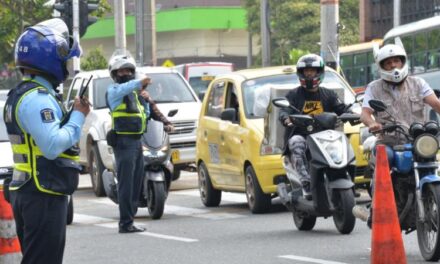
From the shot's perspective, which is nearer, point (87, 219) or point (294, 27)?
point (87, 219)

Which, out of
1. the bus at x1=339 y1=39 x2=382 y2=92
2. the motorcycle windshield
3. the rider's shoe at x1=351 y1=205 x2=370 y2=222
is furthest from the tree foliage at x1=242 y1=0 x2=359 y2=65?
the rider's shoe at x1=351 y1=205 x2=370 y2=222

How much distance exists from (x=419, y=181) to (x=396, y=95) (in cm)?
93

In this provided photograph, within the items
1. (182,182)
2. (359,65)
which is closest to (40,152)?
(182,182)

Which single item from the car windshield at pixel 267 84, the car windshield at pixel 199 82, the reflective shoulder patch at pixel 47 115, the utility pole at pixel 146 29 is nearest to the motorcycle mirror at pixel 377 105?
the reflective shoulder patch at pixel 47 115

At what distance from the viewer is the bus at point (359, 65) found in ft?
135

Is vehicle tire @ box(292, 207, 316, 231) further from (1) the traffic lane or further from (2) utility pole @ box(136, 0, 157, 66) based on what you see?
(2) utility pole @ box(136, 0, 157, 66)

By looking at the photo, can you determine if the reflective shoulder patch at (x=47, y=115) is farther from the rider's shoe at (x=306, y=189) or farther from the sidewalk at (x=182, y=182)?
the sidewalk at (x=182, y=182)

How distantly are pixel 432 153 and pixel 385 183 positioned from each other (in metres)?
0.73

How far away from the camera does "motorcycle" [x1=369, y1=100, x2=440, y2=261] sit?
32.6 feet

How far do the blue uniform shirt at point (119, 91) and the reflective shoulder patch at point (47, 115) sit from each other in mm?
6452

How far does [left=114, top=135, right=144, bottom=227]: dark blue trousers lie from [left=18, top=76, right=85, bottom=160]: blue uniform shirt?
6.99m

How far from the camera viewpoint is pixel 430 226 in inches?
396

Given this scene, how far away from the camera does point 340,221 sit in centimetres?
1229

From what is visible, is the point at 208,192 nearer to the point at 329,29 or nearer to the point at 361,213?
the point at 361,213
